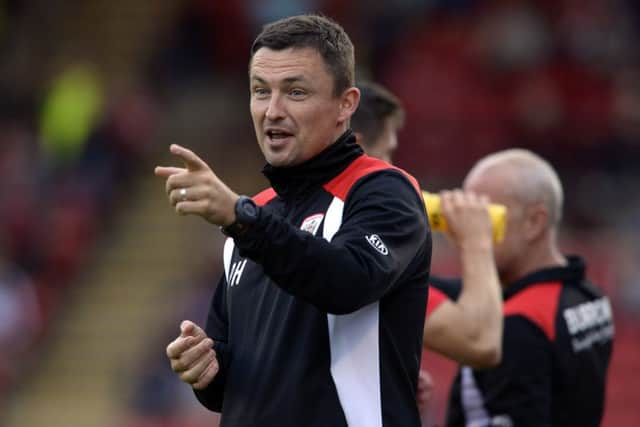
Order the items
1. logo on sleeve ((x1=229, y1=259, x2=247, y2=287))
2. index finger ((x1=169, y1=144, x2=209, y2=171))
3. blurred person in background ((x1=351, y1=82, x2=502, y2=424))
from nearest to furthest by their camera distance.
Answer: index finger ((x1=169, y1=144, x2=209, y2=171)), logo on sleeve ((x1=229, y1=259, x2=247, y2=287)), blurred person in background ((x1=351, y1=82, x2=502, y2=424))

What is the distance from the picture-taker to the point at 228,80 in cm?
1530

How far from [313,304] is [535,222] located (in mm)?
2153

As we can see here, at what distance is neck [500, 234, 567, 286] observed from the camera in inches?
220

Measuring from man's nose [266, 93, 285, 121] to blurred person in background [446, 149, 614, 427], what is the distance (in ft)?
5.77

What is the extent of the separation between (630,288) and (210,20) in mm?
6516

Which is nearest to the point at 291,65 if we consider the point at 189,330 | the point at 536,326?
the point at 189,330

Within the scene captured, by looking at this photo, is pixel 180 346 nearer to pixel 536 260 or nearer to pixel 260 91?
pixel 260 91

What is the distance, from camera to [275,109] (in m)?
3.91

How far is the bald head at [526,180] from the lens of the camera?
18.4ft

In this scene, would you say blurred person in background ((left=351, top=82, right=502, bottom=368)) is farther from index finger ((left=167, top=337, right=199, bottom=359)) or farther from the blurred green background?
the blurred green background

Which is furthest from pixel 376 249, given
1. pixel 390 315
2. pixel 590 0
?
pixel 590 0

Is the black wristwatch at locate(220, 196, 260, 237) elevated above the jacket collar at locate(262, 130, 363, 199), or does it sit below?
below

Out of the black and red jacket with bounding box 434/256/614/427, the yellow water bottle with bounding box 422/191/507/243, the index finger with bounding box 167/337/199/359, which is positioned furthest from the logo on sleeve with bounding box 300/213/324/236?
the black and red jacket with bounding box 434/256/614/427

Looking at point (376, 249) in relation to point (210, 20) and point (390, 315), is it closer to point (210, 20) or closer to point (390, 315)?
point (390, 315)
